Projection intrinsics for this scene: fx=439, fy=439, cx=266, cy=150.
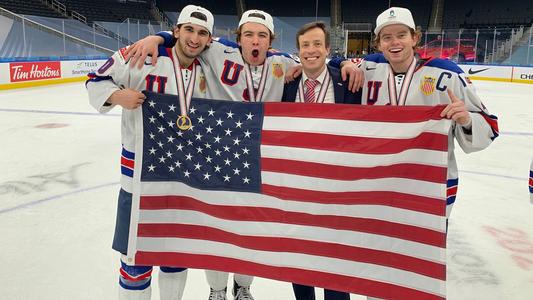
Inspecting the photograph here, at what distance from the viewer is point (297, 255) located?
2.17 meters

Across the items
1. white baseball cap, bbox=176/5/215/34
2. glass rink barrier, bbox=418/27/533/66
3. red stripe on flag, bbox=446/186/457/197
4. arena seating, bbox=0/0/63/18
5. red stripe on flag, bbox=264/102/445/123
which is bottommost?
red stripe on flag, bbox=446/186/457/197

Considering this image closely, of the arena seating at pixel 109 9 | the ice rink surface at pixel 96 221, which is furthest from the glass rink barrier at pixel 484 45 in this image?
the arena seating at pixel 109 9

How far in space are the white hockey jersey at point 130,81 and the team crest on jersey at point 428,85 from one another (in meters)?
1.09

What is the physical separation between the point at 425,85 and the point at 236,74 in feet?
3.06

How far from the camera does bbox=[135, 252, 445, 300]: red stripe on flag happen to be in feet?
6.77

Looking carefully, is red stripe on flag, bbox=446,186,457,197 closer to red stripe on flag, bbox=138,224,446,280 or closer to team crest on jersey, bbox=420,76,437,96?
red stripe on flag, bbox=138,224,446,280

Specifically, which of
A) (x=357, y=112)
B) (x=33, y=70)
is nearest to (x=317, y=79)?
(x=357, y=112)

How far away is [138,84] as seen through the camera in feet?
7.23

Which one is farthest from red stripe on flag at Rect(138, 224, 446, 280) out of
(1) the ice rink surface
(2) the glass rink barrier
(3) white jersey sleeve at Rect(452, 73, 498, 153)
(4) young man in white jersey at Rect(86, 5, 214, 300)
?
(2) the glass rink barrier

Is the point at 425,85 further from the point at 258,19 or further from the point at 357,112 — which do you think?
the point at 258,19

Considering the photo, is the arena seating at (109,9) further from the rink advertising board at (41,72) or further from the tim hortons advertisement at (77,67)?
the rink advertising board at (41,72)

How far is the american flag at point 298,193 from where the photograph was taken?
2.02 m

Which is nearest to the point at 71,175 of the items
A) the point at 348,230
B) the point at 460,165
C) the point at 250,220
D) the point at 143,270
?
the point at 143,270

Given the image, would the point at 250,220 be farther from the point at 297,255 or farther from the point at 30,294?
the point at 30,294
